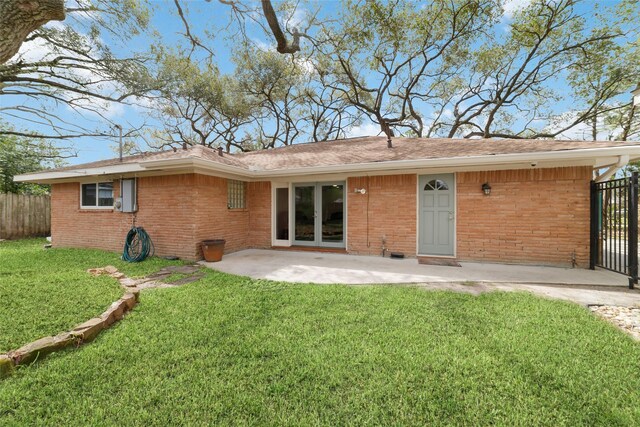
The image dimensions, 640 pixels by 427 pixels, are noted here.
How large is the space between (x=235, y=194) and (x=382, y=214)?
4646mm

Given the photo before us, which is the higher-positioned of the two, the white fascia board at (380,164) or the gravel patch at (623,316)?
the white fascia board at (380,164)

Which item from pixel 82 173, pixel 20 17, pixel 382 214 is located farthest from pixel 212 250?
pixel 20 17

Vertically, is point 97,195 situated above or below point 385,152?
below

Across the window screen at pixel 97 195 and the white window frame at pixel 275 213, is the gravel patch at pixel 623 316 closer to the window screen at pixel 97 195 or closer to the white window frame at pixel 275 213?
the white window frame at pixel 275 213

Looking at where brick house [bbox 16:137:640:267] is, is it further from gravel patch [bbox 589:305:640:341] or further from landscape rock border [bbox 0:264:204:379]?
landscape rock border [bbox 0:264:204:379]

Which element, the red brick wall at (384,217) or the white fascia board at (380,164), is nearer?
the white fascia board at (380,164)

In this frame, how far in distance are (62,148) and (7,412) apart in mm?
17999

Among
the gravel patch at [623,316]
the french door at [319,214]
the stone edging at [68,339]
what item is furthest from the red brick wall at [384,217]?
the stone edging at [68,339]

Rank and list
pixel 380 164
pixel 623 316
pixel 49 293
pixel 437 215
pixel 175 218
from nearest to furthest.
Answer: pixel 623 316 < pixel 49 293 < pixel 380 164 < pixel 437 215 < pixel 175 218

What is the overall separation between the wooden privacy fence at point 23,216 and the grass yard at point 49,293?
229 inches

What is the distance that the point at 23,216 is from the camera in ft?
38.0

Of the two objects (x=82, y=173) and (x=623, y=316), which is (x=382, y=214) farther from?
(x=82, y=173)

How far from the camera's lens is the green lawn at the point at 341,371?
1.95m

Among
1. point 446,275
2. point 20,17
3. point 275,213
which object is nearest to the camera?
point 20,17
